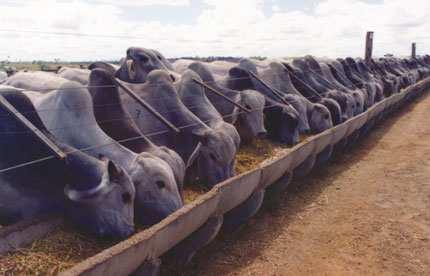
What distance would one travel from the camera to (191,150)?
625 cm

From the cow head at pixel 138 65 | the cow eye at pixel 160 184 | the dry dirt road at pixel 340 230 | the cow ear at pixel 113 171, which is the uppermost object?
the cow head at pixel 138 65

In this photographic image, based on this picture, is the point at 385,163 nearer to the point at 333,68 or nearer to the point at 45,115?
the point at 333,68

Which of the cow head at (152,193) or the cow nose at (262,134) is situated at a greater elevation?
the cow head at (152,193)

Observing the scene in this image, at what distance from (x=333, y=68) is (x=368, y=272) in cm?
1026

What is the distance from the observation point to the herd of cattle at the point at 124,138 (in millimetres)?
4281

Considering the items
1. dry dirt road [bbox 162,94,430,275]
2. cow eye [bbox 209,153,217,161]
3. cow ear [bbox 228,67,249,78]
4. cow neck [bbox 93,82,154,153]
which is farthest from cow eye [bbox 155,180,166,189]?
cow ear [bbox 228,67,249,78]

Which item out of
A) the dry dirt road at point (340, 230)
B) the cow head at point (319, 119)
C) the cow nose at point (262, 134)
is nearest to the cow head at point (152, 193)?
the dry dirt road at point (340, 230)

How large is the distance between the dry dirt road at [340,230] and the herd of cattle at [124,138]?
1.73 feet

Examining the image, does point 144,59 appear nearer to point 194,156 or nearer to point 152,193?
point 194,156

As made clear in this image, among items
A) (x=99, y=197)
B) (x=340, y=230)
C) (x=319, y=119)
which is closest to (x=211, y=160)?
(x=340, y=230)

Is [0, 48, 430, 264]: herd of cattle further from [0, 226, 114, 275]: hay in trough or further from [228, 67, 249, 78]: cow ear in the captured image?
[0, 226, 114, 275]: hay in trough

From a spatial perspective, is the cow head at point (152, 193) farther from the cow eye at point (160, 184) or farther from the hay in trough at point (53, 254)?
the hay in trough at point (53, 254)

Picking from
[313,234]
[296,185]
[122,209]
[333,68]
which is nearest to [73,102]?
[122,209]

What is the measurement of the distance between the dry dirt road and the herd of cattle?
526 millimetres
